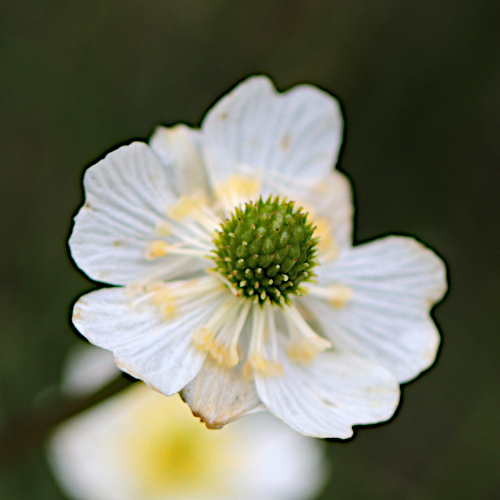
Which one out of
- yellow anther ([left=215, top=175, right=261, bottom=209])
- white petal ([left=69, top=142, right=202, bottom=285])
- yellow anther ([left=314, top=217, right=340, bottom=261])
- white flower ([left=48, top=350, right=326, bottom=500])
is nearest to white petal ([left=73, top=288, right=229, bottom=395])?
white petal ([left=69, top=142, right=202, bottom=285])

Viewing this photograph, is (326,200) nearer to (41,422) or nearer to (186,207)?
(186,207)

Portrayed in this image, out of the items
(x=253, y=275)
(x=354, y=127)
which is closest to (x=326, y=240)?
(x=253, y=275)

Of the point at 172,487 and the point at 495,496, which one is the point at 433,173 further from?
the point at 172,487

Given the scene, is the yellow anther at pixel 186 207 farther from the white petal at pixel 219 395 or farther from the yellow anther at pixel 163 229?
the white petal at pixel 219 395

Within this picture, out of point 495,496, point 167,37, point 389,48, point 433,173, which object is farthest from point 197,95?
point 495,496

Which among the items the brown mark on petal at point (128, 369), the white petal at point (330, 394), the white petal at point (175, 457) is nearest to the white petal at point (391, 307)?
the white petal at point (330, 394)

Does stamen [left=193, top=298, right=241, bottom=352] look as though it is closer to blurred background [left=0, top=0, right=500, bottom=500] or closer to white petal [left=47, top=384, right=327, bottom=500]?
white petal [left=47, top=384, right=327, bottom=500]
